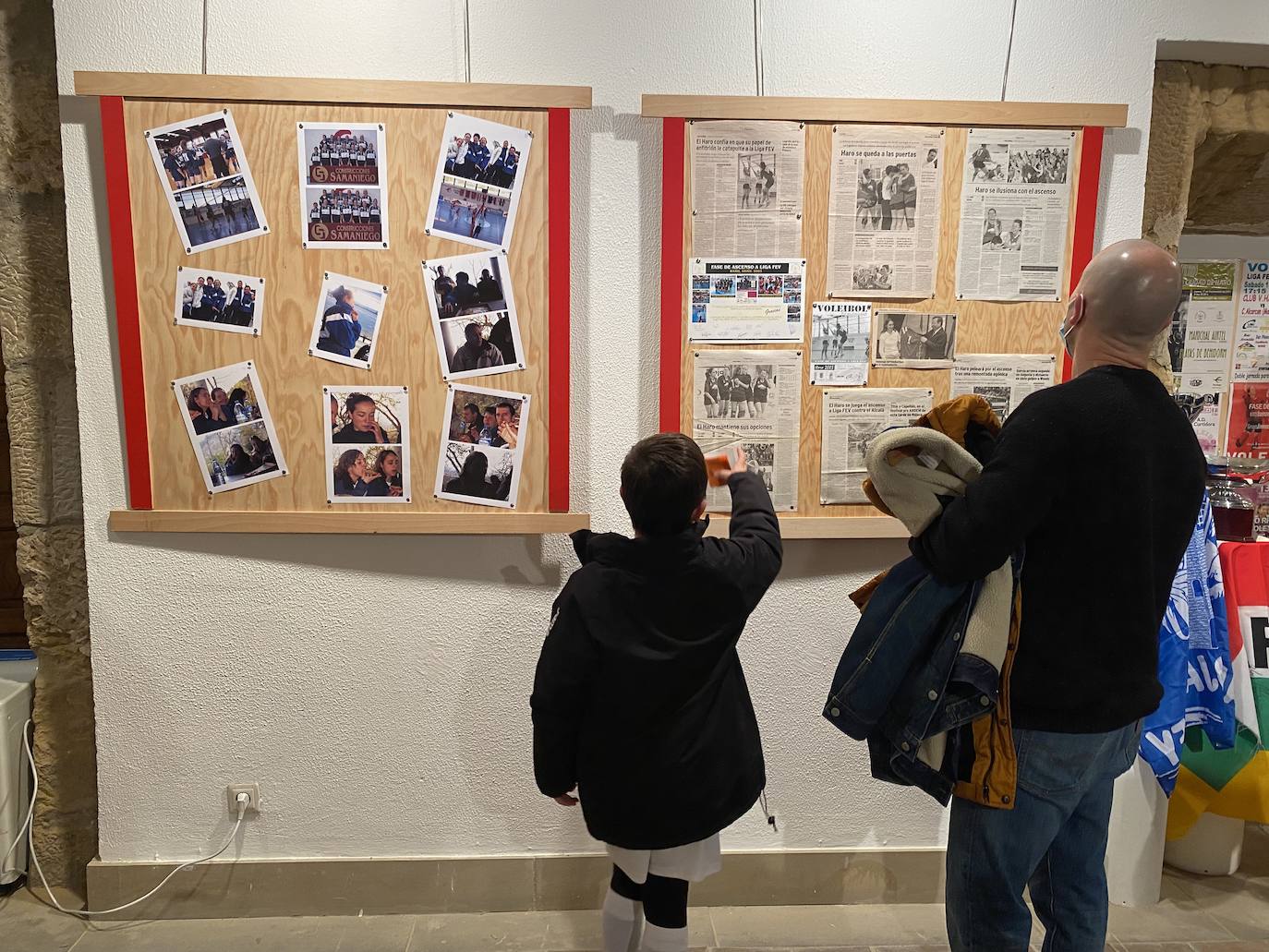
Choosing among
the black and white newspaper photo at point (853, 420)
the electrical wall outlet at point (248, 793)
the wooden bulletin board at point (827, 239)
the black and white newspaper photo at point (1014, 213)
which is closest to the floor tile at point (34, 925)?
the electrical wall outlet at point (248, 793)

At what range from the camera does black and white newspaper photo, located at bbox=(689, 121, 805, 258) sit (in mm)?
1860

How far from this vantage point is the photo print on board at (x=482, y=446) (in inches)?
75.2

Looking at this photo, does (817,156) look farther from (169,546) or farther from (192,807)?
(192,807)

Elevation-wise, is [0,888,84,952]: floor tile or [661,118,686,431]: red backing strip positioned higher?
[661,118,686,431]: red backing strip

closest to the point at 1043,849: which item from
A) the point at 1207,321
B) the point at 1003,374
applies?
the point at 1003,374

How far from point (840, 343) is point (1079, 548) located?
2.88 feet

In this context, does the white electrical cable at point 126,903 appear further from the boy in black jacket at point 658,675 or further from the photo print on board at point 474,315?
the photo print on board at point 474,315

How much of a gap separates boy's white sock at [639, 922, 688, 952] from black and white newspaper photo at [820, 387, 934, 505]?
1026 mm

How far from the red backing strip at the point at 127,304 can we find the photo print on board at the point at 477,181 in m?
0.69

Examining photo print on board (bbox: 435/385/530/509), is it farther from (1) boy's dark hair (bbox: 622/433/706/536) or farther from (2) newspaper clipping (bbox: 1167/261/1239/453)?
(2) newspaper clipping (bbox: 1167/261/1239/453)

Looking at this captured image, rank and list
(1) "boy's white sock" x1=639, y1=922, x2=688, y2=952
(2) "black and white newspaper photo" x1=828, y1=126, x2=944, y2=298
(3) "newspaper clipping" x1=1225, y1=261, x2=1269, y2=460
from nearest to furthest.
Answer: (1) "boy's white sock" x1=639, y1=922, x2=688, y2=952, (2) "black and white newspaper photo" x1=828, y1=126, x2=944, y2=298, (3) "newspaper clipping" x1=1225, y1=261, x2=1269, y2=460

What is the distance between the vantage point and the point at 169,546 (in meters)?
1.95

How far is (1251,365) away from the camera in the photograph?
2740 mm

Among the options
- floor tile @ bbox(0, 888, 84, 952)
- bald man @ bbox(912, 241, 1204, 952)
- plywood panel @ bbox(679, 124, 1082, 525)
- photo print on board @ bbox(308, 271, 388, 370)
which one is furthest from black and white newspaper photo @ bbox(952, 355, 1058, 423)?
floor tile @ bbox(0, 888, 84, 952)
